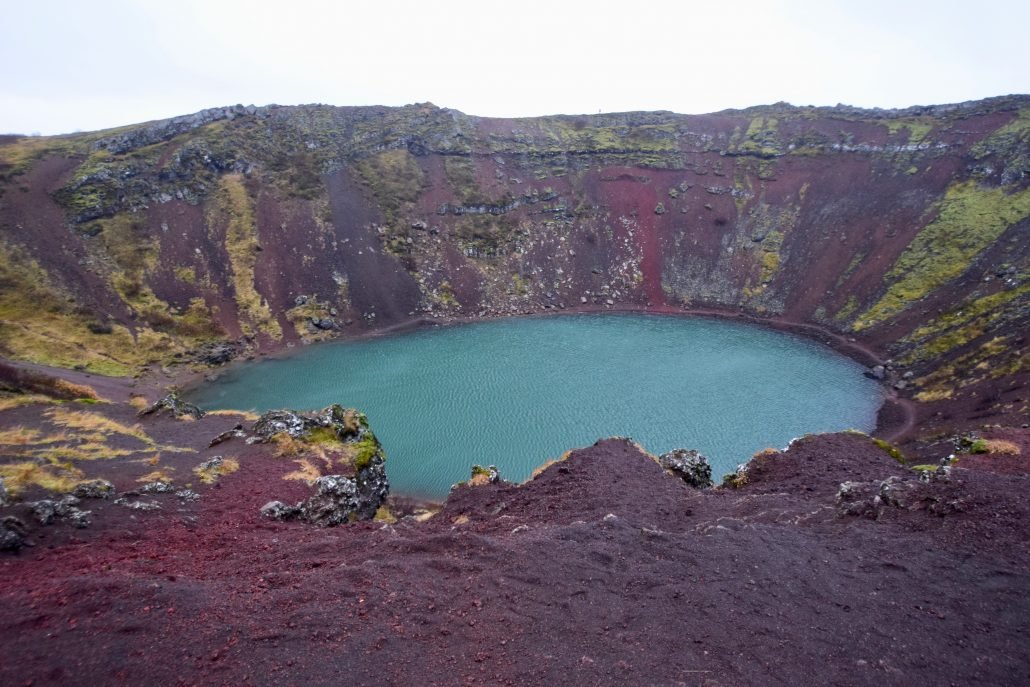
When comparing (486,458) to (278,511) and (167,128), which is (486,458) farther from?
(167,128)

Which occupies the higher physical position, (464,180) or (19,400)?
(464,180)

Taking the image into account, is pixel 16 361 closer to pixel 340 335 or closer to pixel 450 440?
pixel 340 335

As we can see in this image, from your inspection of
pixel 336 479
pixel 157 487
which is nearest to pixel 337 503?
pixel 336 479

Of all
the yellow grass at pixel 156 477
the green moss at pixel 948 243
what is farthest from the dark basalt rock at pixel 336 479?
the green moss at pixel 948 243

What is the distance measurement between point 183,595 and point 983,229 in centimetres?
8075

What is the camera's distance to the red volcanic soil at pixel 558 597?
11117 millimetres

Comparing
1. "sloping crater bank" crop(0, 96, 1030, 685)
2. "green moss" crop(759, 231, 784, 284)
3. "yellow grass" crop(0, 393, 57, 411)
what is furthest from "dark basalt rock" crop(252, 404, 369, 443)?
"green moss" crop(759, 231, 784, 284)

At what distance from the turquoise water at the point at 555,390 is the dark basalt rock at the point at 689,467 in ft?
36.1

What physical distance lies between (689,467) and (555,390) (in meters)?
24.8

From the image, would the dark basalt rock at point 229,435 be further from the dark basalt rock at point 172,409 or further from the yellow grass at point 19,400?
the yellow grass at point 19,400

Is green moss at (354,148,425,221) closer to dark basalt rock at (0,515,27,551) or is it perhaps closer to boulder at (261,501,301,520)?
boulder at (261,501,301,520)

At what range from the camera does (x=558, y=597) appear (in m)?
13.8

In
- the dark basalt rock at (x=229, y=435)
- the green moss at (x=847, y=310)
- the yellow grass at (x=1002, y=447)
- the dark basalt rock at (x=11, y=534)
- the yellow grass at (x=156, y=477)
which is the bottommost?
the green moss at (x=847, y=310)

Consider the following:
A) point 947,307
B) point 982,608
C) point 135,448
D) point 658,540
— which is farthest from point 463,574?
point 947,307
